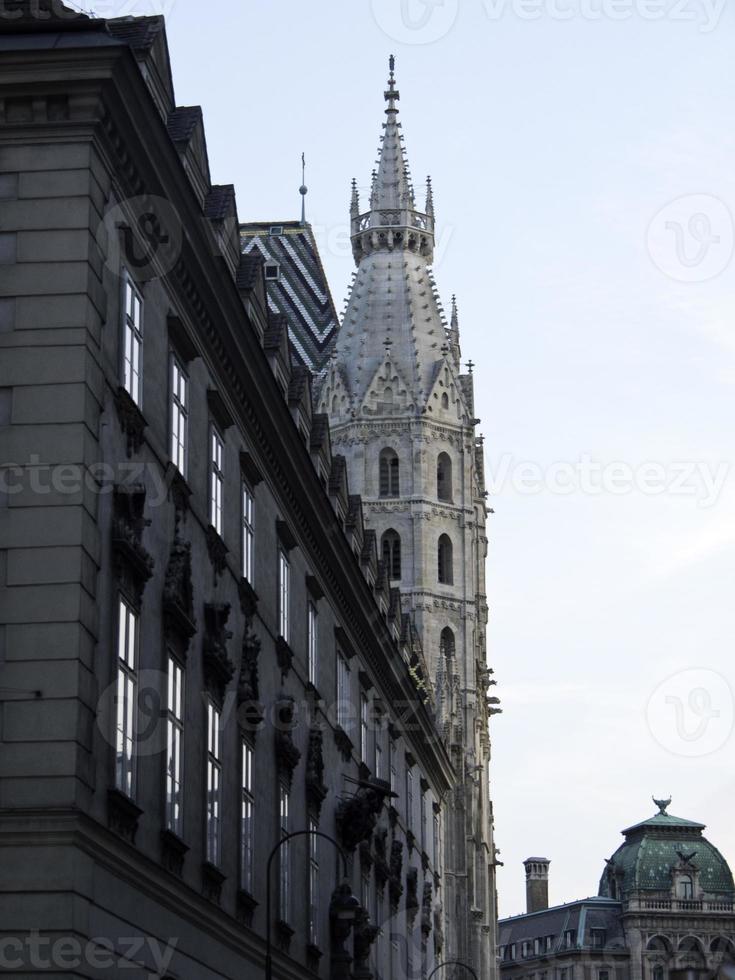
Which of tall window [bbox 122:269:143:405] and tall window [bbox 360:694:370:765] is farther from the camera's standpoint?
tall window [bbox 360:694:370:765]

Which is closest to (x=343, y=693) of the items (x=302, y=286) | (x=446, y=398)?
(x=446, y=398)

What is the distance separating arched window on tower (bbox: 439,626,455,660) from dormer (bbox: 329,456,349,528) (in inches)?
2581

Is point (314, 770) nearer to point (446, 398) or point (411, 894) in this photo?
point (411, 894)

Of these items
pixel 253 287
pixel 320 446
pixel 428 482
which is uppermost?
pixel 428 482

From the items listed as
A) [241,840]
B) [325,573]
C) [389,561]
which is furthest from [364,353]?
[241,840]

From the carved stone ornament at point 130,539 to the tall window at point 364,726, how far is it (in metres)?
24.8

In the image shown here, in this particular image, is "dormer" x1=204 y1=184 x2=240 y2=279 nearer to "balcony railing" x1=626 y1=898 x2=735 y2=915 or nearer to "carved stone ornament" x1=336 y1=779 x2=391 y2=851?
"carved stone ornament" x1=336 y1=779 x2=391 y2=851

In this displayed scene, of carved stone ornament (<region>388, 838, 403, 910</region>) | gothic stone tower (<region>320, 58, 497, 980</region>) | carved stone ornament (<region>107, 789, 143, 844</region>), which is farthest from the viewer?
gothic stone tower (<region>320, 58, 497, 980</region>)

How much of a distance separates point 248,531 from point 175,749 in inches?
321

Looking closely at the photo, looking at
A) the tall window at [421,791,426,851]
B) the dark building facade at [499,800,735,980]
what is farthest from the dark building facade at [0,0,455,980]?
the dark building facade at [499,800,735,980]

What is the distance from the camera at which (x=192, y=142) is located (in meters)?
33.3

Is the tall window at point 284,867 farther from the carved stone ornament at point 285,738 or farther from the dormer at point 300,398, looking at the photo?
the dormer at point 300,398

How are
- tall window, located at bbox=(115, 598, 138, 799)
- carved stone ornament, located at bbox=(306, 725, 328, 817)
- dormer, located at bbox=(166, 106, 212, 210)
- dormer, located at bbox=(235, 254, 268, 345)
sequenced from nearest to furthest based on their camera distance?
Result: tall window, located at bbox=(115, 598, 138, 799)
dormer, located at bbox=(166, 106, 212, 210)
dormer, located at bbox=(235, 254, 268, 345)
carved stone ornament, located at bbox=(306, 725, 328, 817)

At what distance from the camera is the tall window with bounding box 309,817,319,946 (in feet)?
137
